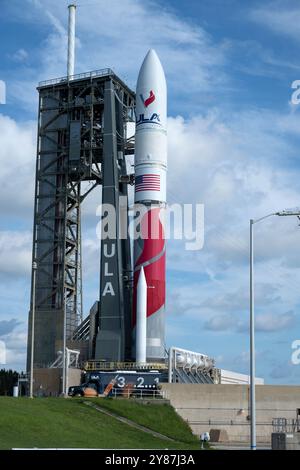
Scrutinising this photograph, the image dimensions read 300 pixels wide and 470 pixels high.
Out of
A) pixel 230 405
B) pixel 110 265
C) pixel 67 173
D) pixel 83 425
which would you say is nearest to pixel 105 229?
pixel 110 265

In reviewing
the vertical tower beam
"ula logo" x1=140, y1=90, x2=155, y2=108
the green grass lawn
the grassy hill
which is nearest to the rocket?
"ula logo" x1=140, y1=90, x2=155, y2=108

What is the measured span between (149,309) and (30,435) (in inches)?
1227

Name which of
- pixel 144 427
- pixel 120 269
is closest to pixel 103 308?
pixel 120 269

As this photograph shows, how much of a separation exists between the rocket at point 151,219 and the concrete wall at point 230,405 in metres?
6.81

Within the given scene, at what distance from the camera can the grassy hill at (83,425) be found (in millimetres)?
42344

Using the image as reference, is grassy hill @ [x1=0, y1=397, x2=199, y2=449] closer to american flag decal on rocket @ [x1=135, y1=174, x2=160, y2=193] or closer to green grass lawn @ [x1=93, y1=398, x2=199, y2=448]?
green grass lawn @ [x1=93, y1=398, x2=199, y2=448]

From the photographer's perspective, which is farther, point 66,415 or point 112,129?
point 112,129

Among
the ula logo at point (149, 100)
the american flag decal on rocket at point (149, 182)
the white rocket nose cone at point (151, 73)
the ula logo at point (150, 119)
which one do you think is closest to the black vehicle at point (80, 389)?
the american flag decal on rocket at point (149, 182)

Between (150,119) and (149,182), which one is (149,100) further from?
(149,182)

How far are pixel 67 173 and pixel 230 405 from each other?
30.9 metres

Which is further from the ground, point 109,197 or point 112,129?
point 112,129

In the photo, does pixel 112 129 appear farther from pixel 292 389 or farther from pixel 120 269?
pixel 292 389

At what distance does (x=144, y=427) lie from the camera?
185 feet
